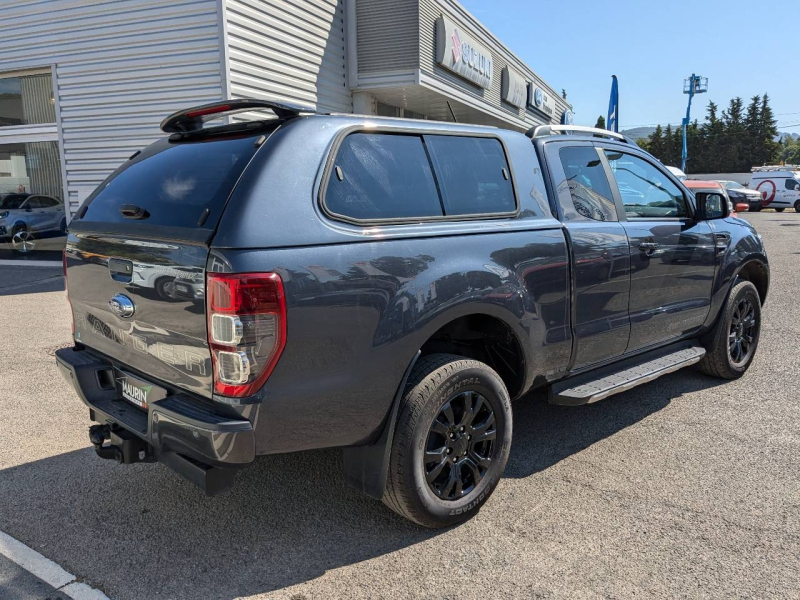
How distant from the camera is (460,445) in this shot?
3.02 m

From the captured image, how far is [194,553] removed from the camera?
9.22ft

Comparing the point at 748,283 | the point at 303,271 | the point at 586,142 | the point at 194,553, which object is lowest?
the point at 194,553

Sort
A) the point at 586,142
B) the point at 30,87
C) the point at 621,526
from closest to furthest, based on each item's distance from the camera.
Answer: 1. the point at 621,526
2. the point at 586,142
3. the point at 30,87

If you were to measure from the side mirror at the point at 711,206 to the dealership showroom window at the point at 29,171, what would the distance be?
12.1 m

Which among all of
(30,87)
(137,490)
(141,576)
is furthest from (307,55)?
(141,576)

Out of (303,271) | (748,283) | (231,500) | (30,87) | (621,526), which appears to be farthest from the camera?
(30,87)

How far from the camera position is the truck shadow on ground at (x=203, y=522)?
267 cm

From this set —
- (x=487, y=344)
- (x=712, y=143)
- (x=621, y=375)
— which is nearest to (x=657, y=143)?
(x=712, y=143)

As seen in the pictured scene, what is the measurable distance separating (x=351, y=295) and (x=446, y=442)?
0.93m

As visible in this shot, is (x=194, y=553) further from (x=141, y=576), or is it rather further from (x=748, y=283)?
(x=748, y=283)

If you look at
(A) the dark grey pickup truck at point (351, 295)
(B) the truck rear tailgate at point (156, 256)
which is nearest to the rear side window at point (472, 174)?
(A) the dark grey pickup truck at point (351, 295)

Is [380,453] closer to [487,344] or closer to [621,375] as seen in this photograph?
[487,344]

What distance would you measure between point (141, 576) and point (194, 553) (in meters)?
0.24

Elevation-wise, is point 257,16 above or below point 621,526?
above
